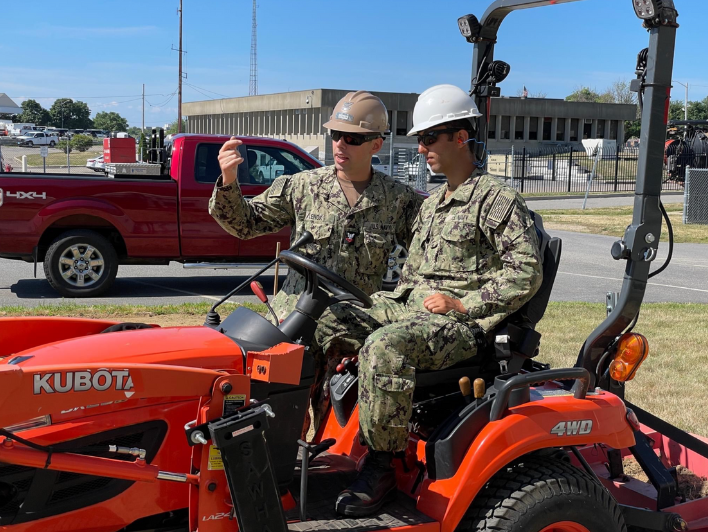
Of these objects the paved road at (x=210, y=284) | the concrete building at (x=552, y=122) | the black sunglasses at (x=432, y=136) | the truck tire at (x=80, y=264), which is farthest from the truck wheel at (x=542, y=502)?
the concrete building at (x=552, y=122)

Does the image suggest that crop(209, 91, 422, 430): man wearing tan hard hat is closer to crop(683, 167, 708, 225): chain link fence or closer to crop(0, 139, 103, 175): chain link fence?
crop(683, 167, 708, 225): chain link fence

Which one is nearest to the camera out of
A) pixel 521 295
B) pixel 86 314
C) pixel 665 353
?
pixel 521 295

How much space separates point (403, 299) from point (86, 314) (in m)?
5.80

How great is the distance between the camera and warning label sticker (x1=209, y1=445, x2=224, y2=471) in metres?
2.71

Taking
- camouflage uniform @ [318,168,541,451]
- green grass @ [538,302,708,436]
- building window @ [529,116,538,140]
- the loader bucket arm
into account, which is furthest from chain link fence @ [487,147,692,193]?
the loader bucket arm

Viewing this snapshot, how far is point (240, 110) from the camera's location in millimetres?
67250

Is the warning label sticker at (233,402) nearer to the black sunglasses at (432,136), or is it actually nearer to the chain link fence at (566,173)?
the black sunglasses at (432,136)

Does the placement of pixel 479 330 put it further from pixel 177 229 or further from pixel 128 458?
pixel 177 229

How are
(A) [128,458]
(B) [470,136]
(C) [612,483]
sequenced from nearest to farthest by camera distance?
1. (A) [128,458]
2. (B) [470,136]
3. (C) [612,483]

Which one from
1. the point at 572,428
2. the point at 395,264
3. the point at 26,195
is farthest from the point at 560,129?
the point at 572,428

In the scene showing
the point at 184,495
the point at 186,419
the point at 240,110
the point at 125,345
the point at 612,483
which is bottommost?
the point at 612,483

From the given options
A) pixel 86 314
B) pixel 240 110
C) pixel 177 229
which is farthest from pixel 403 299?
pixel 240 110

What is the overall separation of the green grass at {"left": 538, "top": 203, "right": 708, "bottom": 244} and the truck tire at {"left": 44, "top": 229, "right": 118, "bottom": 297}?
12.9m

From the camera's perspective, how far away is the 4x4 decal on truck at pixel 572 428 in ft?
10.5
